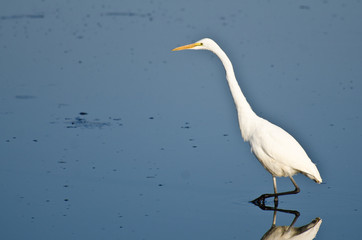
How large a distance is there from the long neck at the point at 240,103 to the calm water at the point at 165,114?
18.7 inches

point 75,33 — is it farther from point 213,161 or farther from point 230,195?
point 230,195

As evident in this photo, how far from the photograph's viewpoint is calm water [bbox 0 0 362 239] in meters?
5.47

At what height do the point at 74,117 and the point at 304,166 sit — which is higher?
the point at 304,166

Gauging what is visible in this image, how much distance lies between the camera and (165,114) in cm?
745

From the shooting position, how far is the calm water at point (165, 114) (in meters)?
5.47

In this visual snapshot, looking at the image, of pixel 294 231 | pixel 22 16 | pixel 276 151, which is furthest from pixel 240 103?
pixel 22 16

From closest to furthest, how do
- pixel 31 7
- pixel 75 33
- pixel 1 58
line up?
pixel 1 58 → pixel 75 33 → pixel 31 7

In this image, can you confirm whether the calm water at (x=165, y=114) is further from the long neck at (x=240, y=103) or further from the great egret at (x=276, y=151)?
the long neck at (x=240, y=103)

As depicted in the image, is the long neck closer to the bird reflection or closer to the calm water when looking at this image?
the calm water

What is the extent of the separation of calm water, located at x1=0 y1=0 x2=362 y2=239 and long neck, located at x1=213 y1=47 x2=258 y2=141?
1.56ft

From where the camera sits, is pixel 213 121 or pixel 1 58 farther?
pixel 1 58

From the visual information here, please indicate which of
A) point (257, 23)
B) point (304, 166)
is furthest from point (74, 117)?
point (257, 23)

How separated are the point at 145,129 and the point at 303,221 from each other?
2274 millimetres

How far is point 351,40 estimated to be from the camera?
9.41 metres
